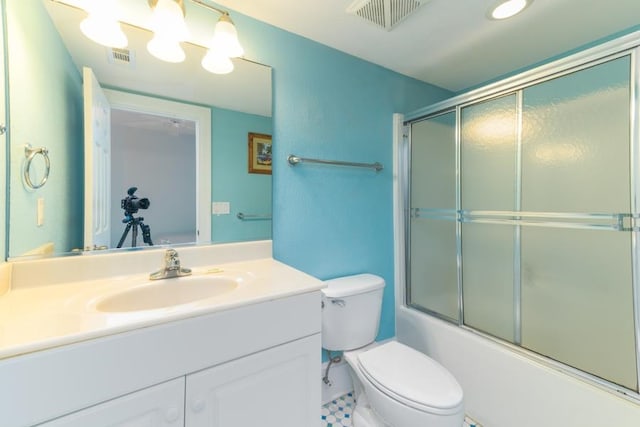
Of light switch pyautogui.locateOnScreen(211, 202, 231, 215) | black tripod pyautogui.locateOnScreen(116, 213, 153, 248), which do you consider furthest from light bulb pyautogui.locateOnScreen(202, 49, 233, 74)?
black tripod pyautogui.locateOnScreen(116, 213, 153, 248)

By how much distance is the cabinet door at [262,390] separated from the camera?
74cm

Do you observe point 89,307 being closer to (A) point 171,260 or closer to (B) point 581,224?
(A) point 171,260

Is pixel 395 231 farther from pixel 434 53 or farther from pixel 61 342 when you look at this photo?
pixel 61 342

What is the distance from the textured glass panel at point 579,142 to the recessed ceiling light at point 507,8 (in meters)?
0.36

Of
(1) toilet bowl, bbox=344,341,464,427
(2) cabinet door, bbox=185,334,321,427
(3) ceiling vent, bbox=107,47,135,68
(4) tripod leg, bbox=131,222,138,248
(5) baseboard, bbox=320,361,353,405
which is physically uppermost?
(3) ceiling vent, bbox=107,47,135,68

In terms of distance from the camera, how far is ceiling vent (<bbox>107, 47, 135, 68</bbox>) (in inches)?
41.0

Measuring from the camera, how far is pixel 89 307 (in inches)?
29.9

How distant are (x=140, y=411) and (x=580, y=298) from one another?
6.59 feet

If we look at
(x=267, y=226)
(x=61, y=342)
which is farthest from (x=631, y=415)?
(x=61, y=342)

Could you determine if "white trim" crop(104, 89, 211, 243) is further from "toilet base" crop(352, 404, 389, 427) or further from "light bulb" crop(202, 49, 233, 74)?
"toilet base" crop(352, 404, 389, 427)

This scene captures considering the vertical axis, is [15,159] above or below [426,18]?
below

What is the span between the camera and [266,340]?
83 cm

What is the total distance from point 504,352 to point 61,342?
169cm

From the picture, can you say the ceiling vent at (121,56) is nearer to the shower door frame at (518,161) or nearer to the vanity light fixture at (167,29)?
the vanity light fixture at (167,29)
